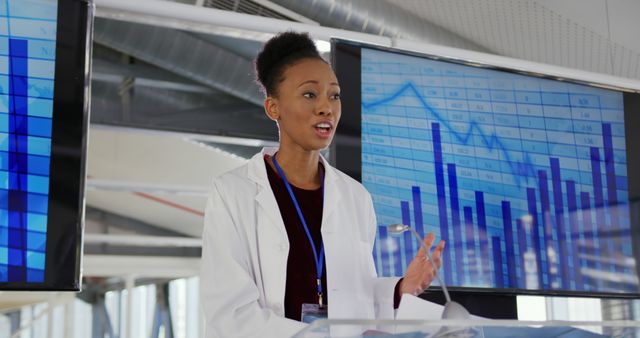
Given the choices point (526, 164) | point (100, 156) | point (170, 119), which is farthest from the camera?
point (100, 156)

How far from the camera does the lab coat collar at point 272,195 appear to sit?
208 cm

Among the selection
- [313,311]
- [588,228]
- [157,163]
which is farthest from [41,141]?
[157,163]

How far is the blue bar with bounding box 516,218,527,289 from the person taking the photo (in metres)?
3.02

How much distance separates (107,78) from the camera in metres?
5.66

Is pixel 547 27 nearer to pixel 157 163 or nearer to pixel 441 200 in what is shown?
pixel 441 200

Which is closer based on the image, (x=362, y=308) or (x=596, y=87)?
(x=362, y=308)

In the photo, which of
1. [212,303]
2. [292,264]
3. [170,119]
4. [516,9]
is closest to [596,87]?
[516,9]

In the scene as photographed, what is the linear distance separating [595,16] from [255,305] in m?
2.73

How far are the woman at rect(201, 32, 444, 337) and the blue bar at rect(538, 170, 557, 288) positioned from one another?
1.04m

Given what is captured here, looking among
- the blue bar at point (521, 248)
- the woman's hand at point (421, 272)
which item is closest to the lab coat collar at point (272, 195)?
the woman's hand at point (421, 272)

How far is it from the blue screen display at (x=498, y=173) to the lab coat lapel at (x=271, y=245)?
2.55ft

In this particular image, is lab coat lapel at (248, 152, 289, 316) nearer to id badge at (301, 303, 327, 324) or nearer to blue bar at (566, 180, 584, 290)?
id badge at (301, 303, 327, 324)

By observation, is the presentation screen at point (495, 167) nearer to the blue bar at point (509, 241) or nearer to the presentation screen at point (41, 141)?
the blue bar at point (509, 241)

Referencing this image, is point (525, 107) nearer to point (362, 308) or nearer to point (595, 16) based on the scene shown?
point (595, 16)
